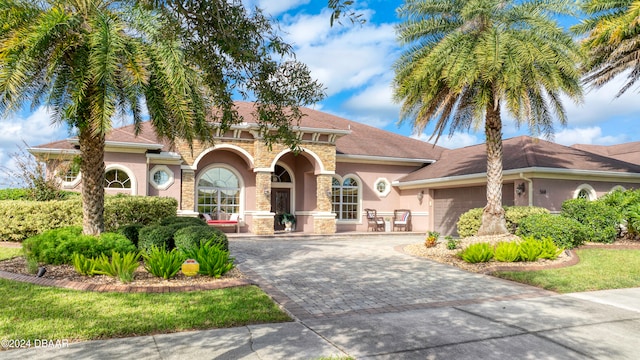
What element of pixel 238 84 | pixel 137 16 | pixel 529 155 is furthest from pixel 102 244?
pixel 529 155

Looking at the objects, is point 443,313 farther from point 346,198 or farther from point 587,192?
point 346,198

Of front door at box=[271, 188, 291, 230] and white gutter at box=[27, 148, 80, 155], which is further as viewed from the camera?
front door at box=[271, 188, 291, 230]

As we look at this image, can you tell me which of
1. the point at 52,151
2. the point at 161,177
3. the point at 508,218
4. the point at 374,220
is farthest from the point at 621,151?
the point at 52,151

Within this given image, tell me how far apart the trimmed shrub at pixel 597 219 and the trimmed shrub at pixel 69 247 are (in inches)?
513

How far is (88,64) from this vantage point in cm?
834

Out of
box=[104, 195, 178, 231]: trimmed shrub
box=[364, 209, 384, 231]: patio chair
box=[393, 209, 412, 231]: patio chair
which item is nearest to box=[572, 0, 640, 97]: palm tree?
box=[393, 209, 412, 231]: patio chair

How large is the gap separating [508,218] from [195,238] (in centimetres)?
1044

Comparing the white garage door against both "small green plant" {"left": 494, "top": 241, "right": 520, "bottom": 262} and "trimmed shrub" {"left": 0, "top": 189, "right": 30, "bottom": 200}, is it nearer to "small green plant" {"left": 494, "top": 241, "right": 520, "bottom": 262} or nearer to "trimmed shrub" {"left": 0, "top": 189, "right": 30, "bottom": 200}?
"small green plant" {"left": 494, "top": 241, "right": 520, "bottom": 262}

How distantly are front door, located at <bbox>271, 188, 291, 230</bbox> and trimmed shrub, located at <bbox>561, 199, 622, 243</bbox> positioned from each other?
1305 centimetres

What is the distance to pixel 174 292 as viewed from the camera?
7.12 meters

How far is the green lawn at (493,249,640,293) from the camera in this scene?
341 inches

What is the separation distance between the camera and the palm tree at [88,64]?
25.0 ft

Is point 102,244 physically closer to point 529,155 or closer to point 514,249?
point 514,249

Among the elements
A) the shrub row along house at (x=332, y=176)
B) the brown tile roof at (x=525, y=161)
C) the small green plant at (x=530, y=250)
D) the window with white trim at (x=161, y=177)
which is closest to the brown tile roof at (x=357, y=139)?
the shrub row along house at (x=332, y=176)
